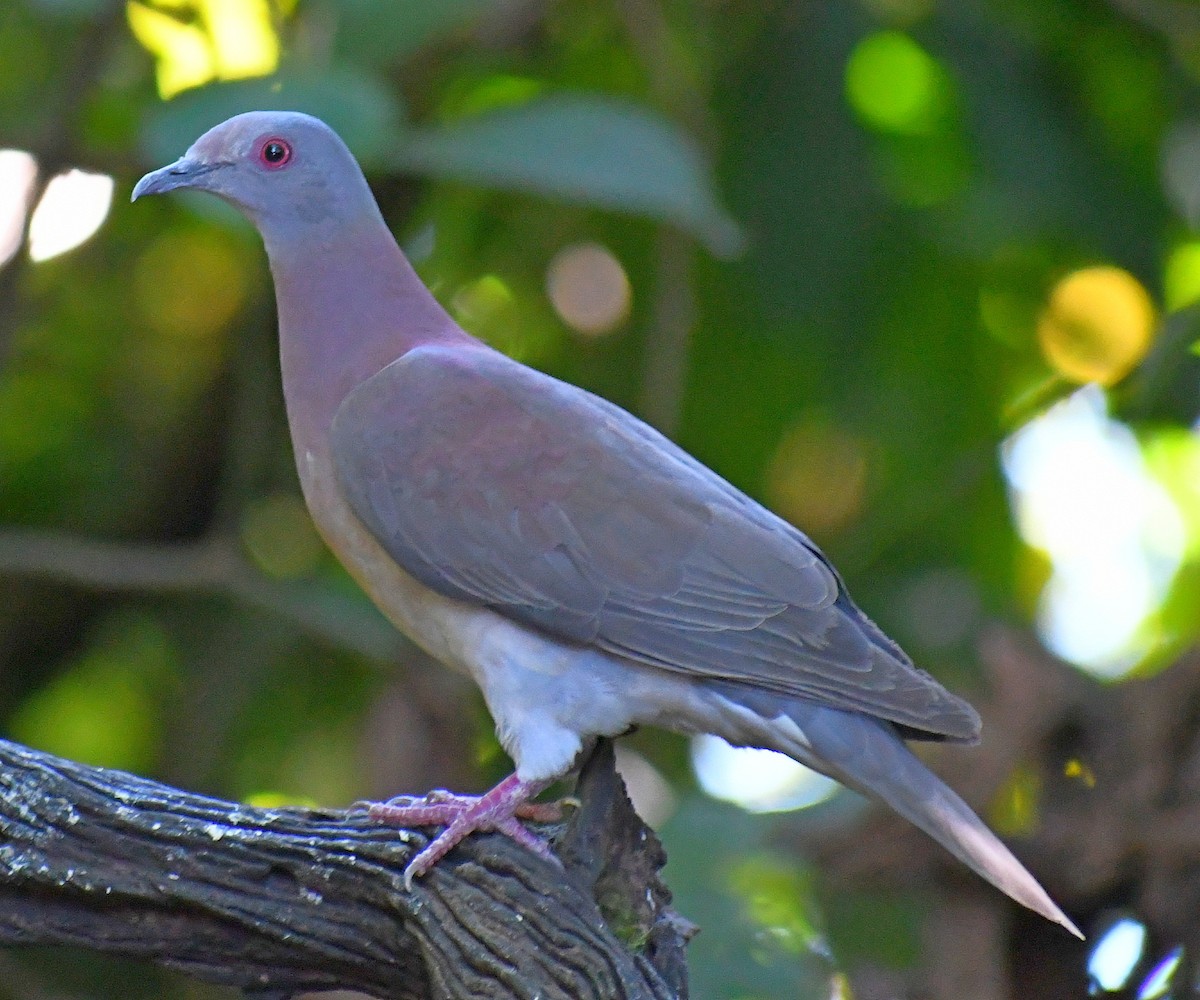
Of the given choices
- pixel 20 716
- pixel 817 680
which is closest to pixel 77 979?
pixel 20 716

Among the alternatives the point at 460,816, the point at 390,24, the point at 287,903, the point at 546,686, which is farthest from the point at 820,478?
the point at 287,903

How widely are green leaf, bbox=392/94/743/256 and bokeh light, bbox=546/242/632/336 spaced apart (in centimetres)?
112

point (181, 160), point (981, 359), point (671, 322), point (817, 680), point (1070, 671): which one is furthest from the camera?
point (981, 359)

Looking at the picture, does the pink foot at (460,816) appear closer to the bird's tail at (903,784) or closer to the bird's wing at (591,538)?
the bird's wing at (591,538)

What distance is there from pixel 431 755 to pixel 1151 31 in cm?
273

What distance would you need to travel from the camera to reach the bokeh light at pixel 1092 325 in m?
4.83

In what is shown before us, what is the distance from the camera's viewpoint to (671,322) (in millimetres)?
4367

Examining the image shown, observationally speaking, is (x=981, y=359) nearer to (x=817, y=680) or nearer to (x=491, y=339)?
(x=491, y=339)

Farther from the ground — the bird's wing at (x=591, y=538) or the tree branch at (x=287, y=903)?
the bird's wing at (x=591, y=538)

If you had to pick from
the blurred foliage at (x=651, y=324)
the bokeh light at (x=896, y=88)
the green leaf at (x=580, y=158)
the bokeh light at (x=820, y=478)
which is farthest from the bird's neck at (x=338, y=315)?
the bokeh light at (x=896, y=88)

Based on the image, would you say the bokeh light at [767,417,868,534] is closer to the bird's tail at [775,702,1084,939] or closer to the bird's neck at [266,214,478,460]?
the bird's neck at [266,214,478,460]

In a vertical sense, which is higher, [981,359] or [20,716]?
[981,359]

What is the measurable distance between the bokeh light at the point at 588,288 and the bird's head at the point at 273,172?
169 cm

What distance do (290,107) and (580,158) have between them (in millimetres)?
585
